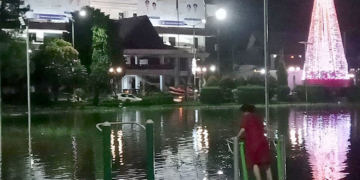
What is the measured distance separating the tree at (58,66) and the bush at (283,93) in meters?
16.0

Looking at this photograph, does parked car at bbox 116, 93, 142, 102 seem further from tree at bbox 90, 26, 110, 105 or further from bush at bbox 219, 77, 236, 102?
bush at bbox 219, 77, 236, 102

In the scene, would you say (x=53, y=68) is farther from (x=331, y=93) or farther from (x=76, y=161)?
(x=76, y=161)

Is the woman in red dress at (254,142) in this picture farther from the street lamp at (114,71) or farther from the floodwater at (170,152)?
the street lamp at (114,71)

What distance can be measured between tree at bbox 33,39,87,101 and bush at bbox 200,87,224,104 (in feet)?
32.1

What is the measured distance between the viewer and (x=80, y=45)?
5772 centimetres

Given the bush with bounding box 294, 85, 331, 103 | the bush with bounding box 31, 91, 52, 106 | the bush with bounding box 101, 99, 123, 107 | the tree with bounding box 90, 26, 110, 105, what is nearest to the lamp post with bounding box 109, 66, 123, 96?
the tree with bounding box 90, 26, 110, 105

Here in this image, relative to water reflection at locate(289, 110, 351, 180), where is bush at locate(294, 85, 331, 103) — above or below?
above

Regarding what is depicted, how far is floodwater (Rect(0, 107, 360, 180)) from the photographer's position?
13154mm

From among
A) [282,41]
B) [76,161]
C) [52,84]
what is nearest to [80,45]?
[52,84]

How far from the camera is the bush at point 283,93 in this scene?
49294 millimetres

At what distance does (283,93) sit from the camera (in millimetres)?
49406

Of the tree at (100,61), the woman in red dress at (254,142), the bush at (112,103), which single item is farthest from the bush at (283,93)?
the woman in red dress at (254,142)

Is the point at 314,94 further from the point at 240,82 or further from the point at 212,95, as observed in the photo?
the point at 212,95

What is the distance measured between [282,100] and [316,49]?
689cm
